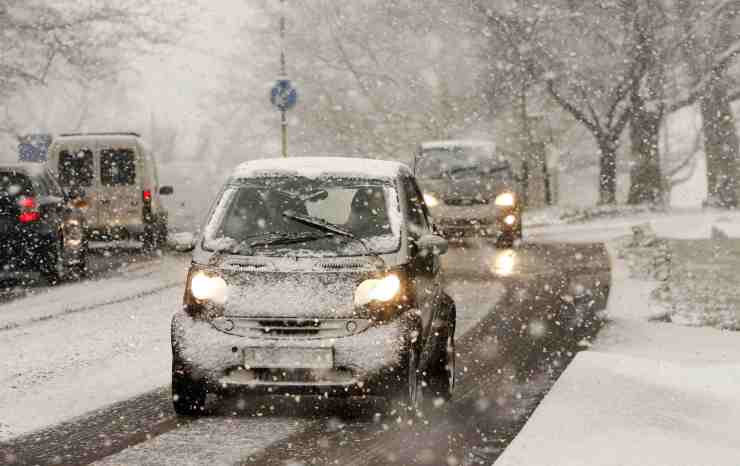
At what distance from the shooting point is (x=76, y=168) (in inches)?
797

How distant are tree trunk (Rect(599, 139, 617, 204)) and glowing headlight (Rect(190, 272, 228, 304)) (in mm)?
26682

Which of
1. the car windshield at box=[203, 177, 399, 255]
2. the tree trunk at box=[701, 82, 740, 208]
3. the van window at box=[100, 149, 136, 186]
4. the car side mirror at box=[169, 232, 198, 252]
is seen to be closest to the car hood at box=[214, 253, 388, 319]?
the car windshield at box=[203, 177, 399, 255]

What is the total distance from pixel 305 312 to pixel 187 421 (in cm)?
110

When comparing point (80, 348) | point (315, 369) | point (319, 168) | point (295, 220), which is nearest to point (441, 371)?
point (315, 369)

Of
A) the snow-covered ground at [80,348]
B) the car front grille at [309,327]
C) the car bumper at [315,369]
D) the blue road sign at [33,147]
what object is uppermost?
the blue road sign at [33,147]

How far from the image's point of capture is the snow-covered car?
6.84 metres

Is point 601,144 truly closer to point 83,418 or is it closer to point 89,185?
point 89,185

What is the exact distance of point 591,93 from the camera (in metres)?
32.2

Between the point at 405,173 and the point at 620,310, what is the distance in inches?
194

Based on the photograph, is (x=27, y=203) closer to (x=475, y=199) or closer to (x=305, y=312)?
(x=475, y=199)

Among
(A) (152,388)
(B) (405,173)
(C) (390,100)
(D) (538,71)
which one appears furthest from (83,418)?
(C) (390,100)

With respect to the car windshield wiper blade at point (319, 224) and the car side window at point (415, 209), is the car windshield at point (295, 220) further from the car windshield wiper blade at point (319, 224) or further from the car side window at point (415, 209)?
the car side window at point (415, 209)

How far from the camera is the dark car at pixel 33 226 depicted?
15.0m

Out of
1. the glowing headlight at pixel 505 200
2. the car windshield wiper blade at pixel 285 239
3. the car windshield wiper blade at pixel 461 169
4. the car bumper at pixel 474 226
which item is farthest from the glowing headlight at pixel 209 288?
the car windshield wiper blade at pixel 461 169
